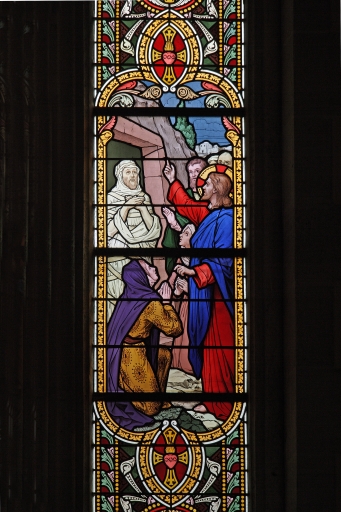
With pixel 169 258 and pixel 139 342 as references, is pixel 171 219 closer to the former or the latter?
pixel 169 258

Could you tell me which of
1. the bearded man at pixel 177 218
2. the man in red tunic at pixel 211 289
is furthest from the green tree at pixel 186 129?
the man in red tunic at pixel 211 289

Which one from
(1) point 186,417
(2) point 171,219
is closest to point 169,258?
(2) point 171,219

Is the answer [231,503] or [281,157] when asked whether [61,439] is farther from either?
[281,157]

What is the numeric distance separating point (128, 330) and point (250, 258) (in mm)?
990

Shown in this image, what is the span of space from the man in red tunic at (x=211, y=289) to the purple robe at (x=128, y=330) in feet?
0.87

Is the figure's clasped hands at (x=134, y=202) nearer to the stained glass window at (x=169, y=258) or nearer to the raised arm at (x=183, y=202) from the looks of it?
the stained glass window at (x=169, y=258)

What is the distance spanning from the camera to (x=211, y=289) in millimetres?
6242

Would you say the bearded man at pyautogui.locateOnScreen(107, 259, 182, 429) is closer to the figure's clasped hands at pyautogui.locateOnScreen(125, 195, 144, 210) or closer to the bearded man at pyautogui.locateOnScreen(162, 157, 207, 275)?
the bearded man at pyautogui.locateOnScreen(162, 157, 207, 275)

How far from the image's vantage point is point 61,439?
229 inches

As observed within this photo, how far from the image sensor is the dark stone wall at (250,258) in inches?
226

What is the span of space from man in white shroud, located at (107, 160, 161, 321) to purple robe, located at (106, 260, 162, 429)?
0.07 m

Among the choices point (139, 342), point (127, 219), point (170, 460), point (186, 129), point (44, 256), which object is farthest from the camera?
point (186, 129)

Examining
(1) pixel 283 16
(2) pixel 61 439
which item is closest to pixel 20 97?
(1) pixel 283 16

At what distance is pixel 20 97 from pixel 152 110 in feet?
3.16
